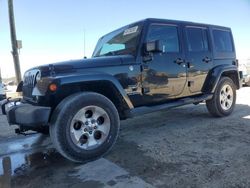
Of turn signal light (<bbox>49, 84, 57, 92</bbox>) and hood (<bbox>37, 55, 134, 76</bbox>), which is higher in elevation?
hood (<bbox>37, 55, 134, 76</bbox>)

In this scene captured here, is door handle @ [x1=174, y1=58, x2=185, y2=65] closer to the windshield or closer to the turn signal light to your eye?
the windshield

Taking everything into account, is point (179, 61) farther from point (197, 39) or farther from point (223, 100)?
point (223, 100)

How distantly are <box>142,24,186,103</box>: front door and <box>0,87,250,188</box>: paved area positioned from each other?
728mm

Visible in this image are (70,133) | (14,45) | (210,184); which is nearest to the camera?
(210,184)

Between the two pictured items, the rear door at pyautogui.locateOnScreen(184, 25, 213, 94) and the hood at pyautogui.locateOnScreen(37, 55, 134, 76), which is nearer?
the hood at pyautogui.locateOnScreen(37, 55, 134, 76)

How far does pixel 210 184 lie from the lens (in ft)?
9.83

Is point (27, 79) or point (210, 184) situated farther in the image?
point (27, 79)

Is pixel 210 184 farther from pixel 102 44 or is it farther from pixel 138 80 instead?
pixel 102 44

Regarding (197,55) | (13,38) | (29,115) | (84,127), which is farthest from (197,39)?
(13,38)

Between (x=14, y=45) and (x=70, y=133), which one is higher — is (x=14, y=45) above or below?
above

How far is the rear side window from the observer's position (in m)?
6.42

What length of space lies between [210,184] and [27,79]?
3.05 meters

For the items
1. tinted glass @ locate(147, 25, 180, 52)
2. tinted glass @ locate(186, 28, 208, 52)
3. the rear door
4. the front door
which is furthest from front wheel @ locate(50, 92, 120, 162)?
tinted glass @ locate(186, 28, 208, 52)

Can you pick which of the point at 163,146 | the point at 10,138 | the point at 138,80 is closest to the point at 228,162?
the point at 163,146
